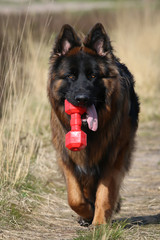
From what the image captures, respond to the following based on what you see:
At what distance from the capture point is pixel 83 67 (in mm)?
4129

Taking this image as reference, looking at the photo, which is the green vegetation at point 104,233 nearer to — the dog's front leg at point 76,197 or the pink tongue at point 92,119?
the dog's front leg at point 76,197

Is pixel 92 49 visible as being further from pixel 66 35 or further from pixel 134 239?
pixel 134 239

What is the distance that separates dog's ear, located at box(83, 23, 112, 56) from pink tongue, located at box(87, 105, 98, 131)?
634mm

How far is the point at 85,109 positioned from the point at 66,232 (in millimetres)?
1261

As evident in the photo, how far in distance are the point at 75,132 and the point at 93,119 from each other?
24 cm

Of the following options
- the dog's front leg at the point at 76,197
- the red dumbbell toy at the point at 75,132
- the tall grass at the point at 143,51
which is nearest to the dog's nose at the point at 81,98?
the red dumbbell toy at the point at 75,132

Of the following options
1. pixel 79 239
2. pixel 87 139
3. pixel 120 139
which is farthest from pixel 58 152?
pixel 79 239

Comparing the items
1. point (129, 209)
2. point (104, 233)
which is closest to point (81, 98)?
point (104, 233)

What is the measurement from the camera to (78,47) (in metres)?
4.32

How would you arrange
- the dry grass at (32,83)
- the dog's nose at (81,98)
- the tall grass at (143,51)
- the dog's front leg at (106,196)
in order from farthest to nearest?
the tall grass at (143,51), the dry grass at (32,83), the dog's front leg at (106,196), the dog's nose at (81,98)

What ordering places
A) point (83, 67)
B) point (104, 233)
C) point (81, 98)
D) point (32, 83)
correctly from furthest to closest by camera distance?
point (32, 83)
point (83, 67)
point (81, 98)
point (104, 233)

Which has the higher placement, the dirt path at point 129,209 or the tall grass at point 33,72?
the tall grass at point 33,72

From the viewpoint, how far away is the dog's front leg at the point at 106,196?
4.10 meters

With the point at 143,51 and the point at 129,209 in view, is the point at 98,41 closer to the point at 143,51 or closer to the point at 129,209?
the point at 129,209
